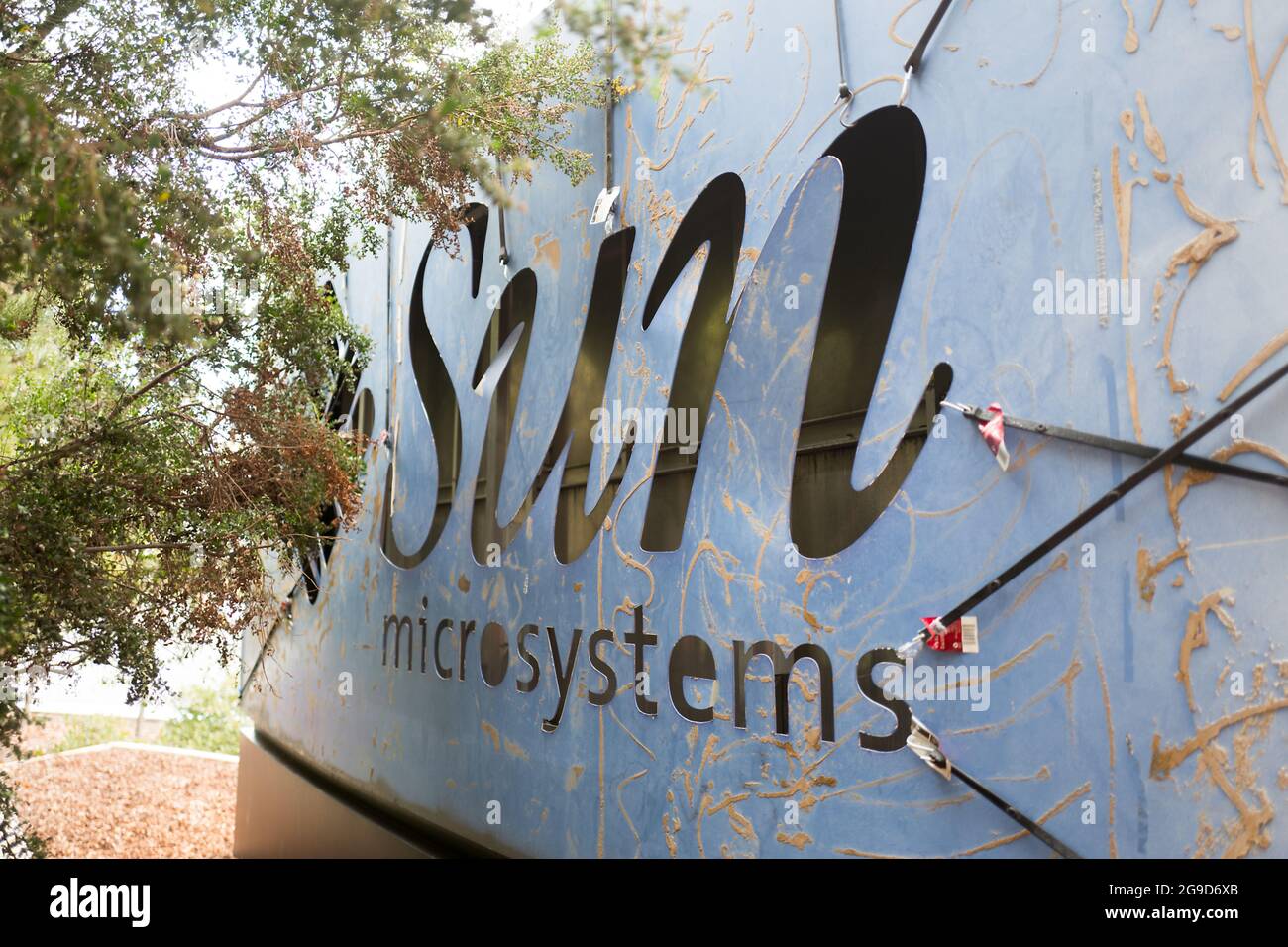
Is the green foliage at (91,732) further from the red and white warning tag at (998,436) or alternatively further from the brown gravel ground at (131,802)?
the red and white warning tag at (998,436)

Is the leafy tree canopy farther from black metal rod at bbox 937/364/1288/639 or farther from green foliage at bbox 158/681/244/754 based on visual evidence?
green foliage at bbox 158/681/244/754

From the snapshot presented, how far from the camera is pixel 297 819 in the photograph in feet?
34.9

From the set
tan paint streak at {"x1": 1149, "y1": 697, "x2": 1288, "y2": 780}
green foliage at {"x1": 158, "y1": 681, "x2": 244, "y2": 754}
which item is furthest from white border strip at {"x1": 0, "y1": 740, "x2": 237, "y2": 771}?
tan paint streak at {"x1": 1149, "y1": 697, "x2": 1288, "y2": 780}

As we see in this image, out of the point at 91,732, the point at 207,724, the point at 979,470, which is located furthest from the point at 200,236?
the point at 207,724

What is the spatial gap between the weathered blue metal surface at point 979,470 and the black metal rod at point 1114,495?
0.16 ft

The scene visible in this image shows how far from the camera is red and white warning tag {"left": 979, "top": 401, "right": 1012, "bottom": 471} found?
11.8ft

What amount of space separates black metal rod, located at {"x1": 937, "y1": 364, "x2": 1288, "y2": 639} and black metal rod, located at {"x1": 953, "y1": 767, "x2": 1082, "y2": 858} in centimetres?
57

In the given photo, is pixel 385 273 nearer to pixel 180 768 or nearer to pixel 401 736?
pixel 401 736

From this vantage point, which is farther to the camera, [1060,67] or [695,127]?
[695,127]

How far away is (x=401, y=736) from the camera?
8266 mm

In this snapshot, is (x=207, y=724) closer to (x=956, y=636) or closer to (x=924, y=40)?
(x=956, y=636)

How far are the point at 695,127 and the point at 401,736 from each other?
581cm

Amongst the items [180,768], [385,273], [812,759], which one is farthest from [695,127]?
[180,768]
